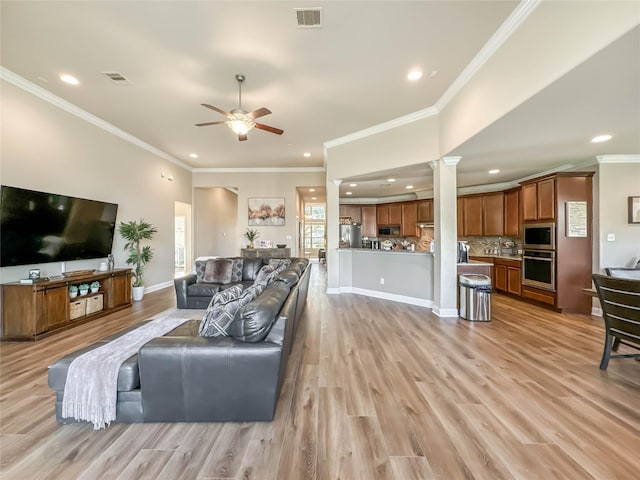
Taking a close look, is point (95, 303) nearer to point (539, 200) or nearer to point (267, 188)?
point (267, 188)

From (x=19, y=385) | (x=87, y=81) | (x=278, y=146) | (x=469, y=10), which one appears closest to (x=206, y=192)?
(x=278, y=146)

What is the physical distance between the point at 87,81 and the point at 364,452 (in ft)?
16.9

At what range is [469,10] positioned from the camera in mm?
2395

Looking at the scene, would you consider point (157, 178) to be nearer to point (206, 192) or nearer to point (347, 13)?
point (206, 192)

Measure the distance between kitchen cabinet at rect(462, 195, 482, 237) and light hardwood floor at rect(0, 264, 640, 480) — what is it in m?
3.93

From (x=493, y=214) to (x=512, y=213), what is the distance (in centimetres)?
44

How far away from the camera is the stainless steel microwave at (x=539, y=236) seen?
4625 millimetres

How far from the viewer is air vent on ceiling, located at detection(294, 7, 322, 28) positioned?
7.93ft

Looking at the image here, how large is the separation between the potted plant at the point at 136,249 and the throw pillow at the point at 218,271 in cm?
169

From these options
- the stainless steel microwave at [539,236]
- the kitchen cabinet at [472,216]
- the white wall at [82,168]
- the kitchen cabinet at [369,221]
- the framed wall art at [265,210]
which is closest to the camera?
the white wall at [82,168]

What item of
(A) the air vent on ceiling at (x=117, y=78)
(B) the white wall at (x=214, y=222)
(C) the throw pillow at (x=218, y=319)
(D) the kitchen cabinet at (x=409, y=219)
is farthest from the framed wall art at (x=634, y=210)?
(B) the white wall at (x=214, y=222)

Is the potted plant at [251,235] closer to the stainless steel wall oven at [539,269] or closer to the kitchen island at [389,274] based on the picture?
the kitchen island at [389,274]

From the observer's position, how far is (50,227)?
380 cm

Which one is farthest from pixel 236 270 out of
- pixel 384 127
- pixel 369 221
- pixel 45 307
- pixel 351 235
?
pixel 369 221
